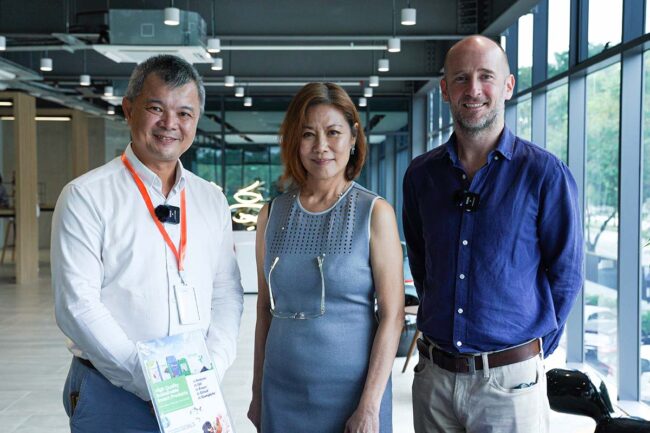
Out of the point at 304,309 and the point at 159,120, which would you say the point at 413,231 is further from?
the point at 159,120

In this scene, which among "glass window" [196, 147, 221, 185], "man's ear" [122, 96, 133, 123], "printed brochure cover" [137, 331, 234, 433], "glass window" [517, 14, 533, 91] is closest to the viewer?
"printed brochure cover" [137, 331, 234, 433]

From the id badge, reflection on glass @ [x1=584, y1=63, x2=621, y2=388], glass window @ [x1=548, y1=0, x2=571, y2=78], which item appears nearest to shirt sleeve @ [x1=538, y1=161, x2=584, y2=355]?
the id badge

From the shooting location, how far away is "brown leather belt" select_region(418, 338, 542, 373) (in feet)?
7.50

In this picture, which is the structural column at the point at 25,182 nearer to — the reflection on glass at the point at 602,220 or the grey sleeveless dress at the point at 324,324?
the reflection on glass at the point at 602,220

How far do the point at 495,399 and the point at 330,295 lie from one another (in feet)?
1.91

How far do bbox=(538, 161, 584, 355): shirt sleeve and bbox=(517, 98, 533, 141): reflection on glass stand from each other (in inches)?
274

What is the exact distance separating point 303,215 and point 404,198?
0.47 meters

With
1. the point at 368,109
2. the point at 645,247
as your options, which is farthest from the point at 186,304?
the point at 368,109

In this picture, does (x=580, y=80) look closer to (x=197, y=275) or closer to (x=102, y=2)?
(x=197, y=275)

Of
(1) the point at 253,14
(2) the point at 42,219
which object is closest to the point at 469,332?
(1) the point at 253,14

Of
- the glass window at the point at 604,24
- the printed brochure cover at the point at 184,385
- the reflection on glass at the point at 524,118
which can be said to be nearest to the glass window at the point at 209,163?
the reflection on glass at the point at 524,118

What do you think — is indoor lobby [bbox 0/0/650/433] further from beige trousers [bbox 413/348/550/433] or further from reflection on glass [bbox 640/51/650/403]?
beige trousers [bbox 413/348/550/433]

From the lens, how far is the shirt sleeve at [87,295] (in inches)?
77.0

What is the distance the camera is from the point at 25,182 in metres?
14.9
